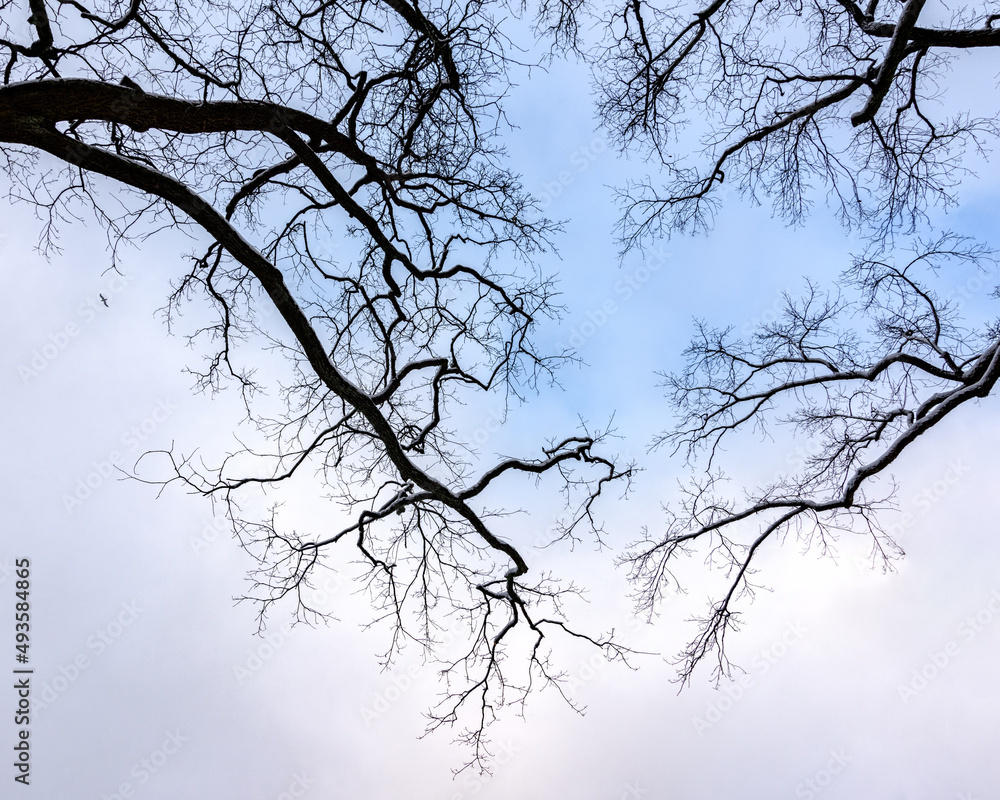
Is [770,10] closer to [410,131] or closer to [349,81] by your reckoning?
[410,131]

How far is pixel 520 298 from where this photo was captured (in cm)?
694

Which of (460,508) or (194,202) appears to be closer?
(194,202)

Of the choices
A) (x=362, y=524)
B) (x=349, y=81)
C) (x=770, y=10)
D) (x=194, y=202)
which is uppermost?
(x=770, y=10)

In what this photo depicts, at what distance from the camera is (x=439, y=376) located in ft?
22.1

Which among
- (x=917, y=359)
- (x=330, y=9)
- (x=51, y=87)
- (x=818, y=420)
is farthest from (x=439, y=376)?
(x=917, y=359)

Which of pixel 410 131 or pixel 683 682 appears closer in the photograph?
pixel 410 131

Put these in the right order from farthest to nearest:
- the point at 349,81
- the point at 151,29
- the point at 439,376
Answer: the point at 439,376
the point at 349,81
the point at 151,29

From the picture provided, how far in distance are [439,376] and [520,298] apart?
1.13m

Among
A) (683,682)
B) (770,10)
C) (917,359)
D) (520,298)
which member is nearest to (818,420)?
(917,359)

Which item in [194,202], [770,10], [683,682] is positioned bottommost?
[683,682]

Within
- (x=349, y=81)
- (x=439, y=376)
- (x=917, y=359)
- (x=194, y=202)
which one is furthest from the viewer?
(x=917, y=359)

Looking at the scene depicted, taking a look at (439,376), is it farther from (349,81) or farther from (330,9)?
(330,9)

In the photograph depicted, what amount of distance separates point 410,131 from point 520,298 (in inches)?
73.3

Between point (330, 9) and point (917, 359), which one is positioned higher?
point (330, 9)
